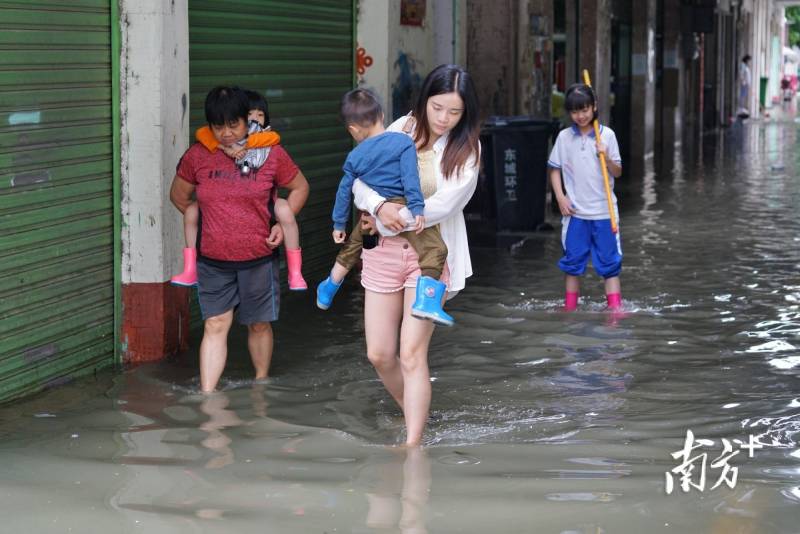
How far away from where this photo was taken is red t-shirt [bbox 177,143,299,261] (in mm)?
6465

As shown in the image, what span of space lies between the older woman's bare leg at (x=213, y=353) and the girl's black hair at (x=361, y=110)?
150 cm

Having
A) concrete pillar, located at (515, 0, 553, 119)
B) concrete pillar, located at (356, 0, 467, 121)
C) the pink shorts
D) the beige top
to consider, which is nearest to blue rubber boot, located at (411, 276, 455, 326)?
the pink shorts

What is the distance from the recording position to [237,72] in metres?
8.51

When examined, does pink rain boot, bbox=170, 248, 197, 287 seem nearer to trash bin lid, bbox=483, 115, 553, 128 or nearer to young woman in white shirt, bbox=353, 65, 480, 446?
young woman in white shirt, bbox=353, 65, 480, 446

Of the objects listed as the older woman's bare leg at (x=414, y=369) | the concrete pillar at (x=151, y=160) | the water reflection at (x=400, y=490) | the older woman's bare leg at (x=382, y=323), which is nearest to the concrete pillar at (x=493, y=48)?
the concrete pillar at (x=151, y=160)

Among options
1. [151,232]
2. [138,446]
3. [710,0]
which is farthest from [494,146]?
[710,0]

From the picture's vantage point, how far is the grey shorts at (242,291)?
6582 mm

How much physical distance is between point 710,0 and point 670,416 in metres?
24.5

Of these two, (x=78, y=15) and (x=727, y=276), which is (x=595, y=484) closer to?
(x=78, y=15)

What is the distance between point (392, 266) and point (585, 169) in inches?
133

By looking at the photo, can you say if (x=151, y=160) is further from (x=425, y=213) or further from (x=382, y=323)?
(x=425, y=213)

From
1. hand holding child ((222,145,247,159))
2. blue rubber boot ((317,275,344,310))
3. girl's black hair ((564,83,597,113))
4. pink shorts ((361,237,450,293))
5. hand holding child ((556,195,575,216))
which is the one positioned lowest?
blue rubber boot ((317,275,344,310))

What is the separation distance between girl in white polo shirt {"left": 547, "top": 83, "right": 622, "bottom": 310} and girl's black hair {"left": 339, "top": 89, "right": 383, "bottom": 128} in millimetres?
3089

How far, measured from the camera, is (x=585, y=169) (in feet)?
28.2
